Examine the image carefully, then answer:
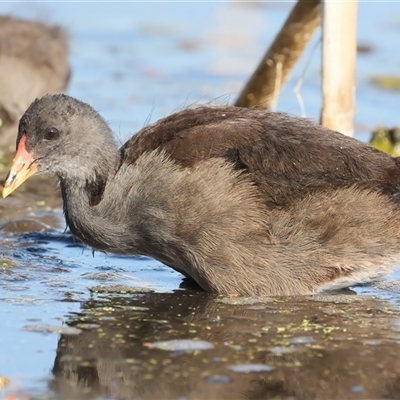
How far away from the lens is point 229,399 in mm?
4094

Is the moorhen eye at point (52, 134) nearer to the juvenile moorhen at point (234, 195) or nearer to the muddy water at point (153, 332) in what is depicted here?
the juvenile moorhen at point (234, 195)

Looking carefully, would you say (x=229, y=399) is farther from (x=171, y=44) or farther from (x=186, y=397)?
(x=171, y=44)

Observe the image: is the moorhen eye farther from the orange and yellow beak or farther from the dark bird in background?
the dark bird in background

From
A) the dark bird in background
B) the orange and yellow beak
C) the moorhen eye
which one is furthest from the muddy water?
the dark bird in background

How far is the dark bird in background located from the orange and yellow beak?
3998 mm

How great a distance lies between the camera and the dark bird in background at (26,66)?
10109mm

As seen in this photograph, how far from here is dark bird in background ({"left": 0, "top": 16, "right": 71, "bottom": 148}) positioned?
1011 cm

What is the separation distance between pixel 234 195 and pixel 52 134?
1.14 meters

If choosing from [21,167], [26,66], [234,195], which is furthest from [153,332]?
[26,66]

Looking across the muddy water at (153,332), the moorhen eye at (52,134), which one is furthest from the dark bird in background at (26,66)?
the moorhen eye at (52,134)

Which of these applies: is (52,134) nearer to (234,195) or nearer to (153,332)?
(234,195)

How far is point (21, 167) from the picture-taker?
5.82 m

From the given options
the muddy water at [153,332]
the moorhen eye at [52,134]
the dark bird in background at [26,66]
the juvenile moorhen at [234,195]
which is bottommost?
the muddy water at [153,332]

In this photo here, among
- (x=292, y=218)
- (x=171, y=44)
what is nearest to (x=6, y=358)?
(x=292, y=218)
